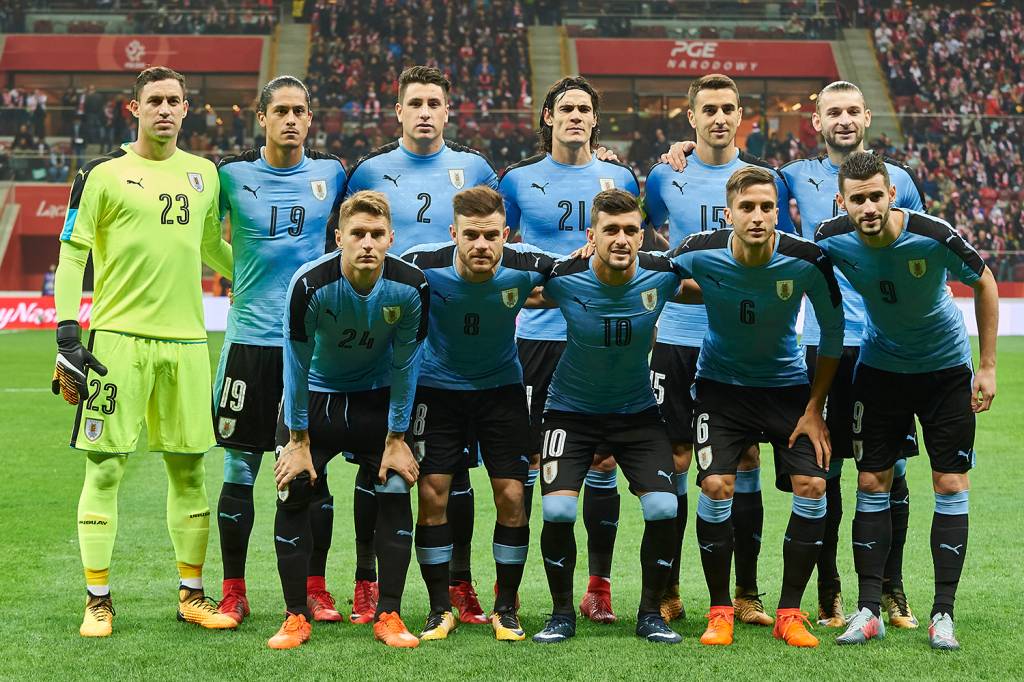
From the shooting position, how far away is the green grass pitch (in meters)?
4.68

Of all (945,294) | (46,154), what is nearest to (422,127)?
(945,294)

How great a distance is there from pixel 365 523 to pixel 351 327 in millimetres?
1177

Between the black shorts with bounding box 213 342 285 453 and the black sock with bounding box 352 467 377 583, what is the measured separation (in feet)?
1.68

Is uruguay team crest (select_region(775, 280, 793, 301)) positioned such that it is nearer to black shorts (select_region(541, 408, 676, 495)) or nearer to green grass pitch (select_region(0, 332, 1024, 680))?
black shorts (select_region(541, 408, 676, 495))

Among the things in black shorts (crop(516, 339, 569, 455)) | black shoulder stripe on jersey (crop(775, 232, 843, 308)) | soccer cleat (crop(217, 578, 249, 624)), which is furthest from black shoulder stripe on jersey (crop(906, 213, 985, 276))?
soccer cleat (crop(217, 578, 249, 624))

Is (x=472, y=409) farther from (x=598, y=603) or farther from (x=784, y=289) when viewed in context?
(x=784, y=289)

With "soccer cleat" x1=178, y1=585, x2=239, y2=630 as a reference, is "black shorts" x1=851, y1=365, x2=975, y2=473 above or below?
above

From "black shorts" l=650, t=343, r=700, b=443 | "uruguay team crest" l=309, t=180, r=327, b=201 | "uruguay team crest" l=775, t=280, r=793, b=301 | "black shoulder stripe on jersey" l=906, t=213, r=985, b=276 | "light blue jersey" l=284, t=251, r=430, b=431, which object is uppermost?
"uruguay team crest" l=309, t=180, r=327, b=201

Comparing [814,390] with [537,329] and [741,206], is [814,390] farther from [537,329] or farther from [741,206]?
[537,329]

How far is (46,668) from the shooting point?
15.4 ft

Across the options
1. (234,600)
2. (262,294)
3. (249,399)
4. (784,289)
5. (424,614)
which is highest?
(784,289)

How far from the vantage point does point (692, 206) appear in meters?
5.88

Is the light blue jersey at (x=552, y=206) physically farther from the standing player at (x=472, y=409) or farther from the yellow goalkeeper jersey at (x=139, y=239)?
the yellow goalkeeper jersey at (x=139, y=239)

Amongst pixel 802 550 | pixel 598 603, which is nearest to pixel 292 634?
pixel 598 603
